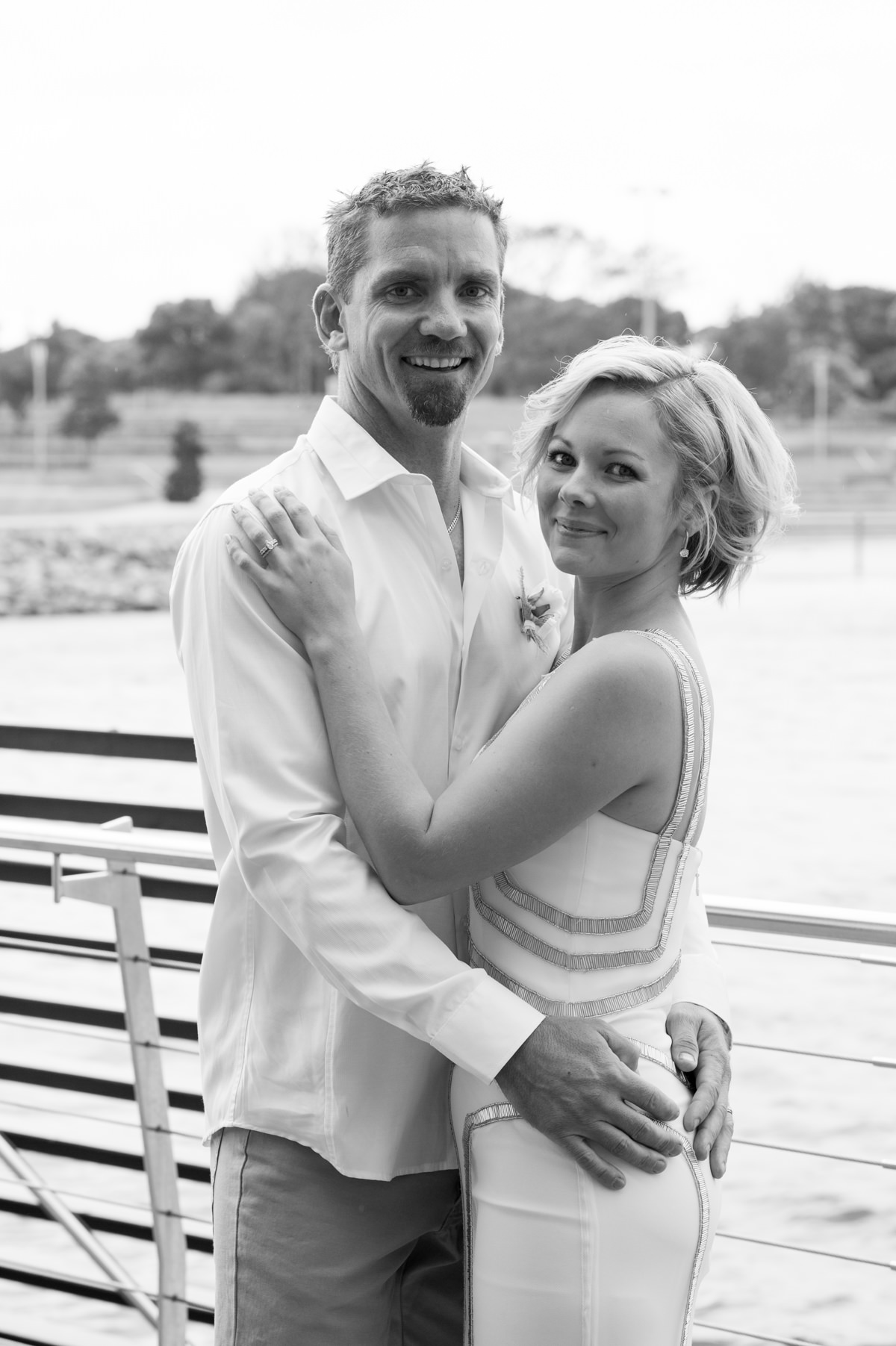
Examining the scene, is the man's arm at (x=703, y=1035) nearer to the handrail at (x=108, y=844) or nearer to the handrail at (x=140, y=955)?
the handrail at (x=140, y=955)

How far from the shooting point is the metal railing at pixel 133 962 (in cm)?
186

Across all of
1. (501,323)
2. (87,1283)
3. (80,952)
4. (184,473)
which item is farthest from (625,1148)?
(184,473)

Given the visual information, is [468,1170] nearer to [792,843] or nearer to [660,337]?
[660,337]

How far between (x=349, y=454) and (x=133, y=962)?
0.94 metres

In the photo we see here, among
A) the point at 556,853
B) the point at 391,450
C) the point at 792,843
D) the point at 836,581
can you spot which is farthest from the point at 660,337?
the point at 836,581

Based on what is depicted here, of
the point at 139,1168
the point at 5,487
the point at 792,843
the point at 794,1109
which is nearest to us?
the point at 139,1168

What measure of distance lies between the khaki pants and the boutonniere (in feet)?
2.02

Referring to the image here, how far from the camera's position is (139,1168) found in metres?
2.55

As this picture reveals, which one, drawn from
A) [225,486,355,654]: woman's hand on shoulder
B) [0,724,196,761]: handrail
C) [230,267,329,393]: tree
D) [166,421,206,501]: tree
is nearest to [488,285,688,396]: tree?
[230,267,329,393]: tree

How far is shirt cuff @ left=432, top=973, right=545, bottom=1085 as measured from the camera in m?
1.44

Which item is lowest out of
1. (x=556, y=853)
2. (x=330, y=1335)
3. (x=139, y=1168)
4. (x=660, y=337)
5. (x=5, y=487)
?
(x=5, y=487)

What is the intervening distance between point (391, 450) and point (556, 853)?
0.54 metres

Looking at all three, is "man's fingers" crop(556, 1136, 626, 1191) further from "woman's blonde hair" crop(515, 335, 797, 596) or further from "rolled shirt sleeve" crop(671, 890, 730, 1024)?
"woman's blonde hair" crop(515, 335, 797, 596)

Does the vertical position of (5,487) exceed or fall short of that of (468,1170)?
it falls short
